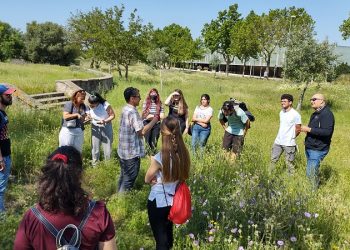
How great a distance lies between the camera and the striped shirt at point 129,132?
5.32 meters

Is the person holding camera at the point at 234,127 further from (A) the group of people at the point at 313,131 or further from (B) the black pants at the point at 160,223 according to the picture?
(B) the black pants at the point at 160,223

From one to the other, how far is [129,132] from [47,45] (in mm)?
39534

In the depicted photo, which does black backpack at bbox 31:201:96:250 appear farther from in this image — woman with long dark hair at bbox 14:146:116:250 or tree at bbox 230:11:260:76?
tree at bbox 230:11:260:76

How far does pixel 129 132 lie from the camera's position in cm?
534

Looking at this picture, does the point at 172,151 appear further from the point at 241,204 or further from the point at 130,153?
the point at 130,153

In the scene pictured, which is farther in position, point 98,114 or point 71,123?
point 98,114

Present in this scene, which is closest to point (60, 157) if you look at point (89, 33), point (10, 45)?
point (89, 33)

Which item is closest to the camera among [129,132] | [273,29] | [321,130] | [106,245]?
[106,245]

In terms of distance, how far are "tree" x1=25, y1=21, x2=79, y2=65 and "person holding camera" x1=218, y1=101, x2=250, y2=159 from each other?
37568 millimetres

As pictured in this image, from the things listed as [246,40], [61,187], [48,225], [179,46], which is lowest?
[48,225]

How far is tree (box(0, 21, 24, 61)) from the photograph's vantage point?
4147 cm

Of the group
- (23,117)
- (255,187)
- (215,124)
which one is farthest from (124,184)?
(215,124)

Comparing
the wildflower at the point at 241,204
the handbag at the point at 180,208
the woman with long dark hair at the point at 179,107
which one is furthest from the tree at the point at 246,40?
the handbag at the point at 180,208

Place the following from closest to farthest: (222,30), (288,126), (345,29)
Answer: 1. (288,126)
2. (345,29)
3. (222,30)
